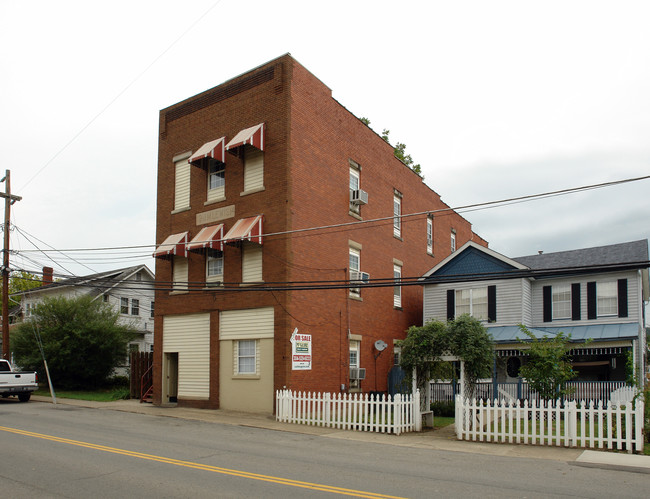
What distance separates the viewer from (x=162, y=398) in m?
24.5

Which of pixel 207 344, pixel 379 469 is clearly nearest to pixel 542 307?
pixel 207 344

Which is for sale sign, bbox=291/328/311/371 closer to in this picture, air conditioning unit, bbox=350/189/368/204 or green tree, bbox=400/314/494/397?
green tree, bbox=400/314/494/397

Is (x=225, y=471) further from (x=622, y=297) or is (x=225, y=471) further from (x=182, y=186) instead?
(x=622, y=297)

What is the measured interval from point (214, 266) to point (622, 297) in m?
17.6

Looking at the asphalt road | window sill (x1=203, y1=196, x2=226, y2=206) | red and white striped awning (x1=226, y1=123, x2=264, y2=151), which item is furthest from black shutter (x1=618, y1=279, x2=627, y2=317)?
window sill (x1=203, y1=196, x2=226, y2=206)

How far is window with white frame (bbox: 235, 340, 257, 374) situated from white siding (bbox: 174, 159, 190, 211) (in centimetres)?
677

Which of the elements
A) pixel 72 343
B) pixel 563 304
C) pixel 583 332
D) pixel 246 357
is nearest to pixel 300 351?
pixel 246 357

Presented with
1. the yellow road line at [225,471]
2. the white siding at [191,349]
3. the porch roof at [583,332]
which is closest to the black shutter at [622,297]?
the porch roof at [583,332]

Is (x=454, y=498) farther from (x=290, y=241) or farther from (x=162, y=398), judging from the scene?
(x=162, y=398)

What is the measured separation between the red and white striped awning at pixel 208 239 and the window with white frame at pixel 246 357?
3690 millimetres

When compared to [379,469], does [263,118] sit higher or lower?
higher

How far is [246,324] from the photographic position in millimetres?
21797

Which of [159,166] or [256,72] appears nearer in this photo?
[256,72]

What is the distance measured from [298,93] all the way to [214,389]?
461 inches
